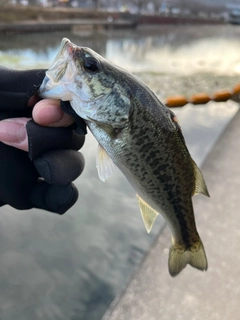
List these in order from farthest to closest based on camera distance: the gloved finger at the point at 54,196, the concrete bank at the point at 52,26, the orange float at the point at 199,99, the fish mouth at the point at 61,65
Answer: the concrete bank at the point at 52,26
the orange float at the point at 199,99
the gloved finger at the point at 54,196
the fish mouth at the point at 61,65

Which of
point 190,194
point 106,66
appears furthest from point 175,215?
point 106,66

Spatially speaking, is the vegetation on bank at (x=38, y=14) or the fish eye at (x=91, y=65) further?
the vegetation on bank at (x=38, y=14)

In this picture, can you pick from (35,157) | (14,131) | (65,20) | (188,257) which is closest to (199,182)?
(188,257)

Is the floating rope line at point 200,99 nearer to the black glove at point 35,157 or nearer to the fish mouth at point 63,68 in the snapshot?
the black glove at point 35,157

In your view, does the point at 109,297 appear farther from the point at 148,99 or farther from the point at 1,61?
the point at 1,61

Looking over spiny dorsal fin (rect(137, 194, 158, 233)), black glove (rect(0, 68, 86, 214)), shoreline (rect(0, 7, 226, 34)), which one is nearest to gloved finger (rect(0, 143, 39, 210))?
black glove (rect(0, 68, 86, 214))

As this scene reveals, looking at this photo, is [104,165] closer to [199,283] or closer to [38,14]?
[199,283]

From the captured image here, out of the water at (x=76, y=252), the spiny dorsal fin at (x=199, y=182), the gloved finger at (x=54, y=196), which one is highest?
the spiny dorsal fin at (x=199, y=182)

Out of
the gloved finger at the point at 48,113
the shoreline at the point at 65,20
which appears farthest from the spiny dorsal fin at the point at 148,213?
the shoreline at the point at 65,20
